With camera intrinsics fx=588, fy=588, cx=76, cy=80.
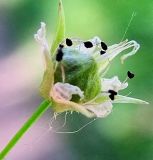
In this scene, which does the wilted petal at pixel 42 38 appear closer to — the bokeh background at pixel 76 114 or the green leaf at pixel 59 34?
the green leaf at pixel 59 34

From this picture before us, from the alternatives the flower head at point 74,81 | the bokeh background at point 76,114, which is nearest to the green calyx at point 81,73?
the flower head at point 74,81

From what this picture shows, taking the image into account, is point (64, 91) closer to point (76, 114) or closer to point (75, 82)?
point (75, 82)

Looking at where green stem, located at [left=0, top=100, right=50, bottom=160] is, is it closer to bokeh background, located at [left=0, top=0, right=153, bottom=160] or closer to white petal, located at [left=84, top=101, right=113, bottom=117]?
white petal, located at [left=84, top=101, right=113, bottom=117]

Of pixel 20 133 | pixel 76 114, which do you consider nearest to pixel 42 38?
pixel 20 133

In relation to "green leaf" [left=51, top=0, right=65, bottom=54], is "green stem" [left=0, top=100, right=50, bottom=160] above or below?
below

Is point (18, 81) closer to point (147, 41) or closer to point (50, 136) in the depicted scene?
point (50, 136)

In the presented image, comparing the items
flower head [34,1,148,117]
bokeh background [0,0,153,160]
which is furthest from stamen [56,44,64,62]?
bokeh background [0,0,153,160]

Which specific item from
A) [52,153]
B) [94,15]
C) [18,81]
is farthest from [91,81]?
[94,15]
